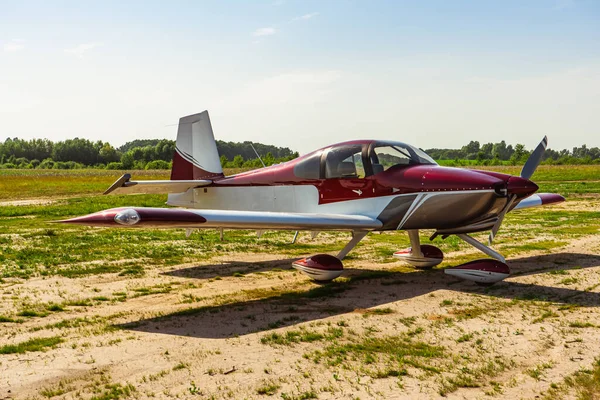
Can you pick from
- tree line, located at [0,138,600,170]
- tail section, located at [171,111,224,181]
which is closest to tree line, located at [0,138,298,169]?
tree line, located at [0,138,600,170]

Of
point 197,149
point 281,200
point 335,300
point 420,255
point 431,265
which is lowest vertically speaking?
point 335,300

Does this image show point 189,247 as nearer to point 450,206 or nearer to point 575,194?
point 450,206

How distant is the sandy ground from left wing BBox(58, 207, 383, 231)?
43.4 inches

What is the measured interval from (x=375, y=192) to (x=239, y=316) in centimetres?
352

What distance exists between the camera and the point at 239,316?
23.4 feet

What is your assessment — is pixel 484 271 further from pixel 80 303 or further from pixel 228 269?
pixel 80 303

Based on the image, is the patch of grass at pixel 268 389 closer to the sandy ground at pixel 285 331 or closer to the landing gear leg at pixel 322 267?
the sandy ground at pixel 285 331

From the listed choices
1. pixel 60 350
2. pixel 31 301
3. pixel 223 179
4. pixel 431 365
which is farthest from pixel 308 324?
pixel 223 179

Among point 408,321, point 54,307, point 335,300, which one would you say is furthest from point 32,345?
point 408,321

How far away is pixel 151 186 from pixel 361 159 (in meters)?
4.72

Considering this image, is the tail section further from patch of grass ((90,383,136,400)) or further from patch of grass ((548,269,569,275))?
patch of grass ((90,383,136,400))

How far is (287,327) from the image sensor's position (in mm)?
6512

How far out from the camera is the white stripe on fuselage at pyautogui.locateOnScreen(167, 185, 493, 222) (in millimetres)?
9242

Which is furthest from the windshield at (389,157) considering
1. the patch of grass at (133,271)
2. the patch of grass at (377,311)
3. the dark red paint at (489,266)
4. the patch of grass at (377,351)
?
the patch of grass at (133,271)
